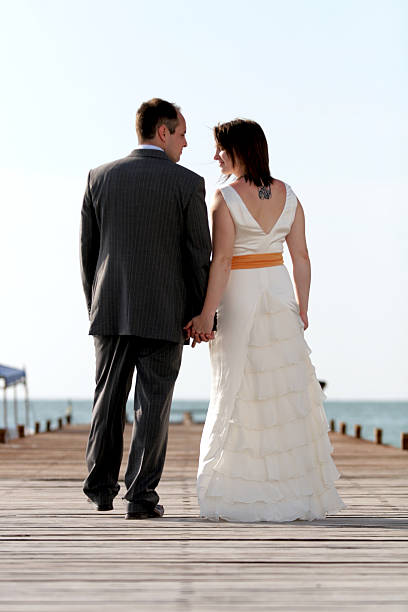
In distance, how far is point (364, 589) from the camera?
8.51 feet

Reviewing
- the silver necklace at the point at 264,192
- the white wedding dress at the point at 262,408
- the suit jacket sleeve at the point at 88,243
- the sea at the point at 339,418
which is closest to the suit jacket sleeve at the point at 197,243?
the white wedding dress at the point at 262,408

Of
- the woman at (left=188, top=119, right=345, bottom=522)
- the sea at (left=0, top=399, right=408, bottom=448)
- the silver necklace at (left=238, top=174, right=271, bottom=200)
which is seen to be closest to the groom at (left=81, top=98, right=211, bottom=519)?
the woman at (left=188, top=119, right=345, bottom=522)

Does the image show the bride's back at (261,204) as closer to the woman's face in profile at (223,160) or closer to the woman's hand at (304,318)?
the woman's face in profile at (223,160)

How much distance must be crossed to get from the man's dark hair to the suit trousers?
901mm

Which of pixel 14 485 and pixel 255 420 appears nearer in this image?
pixel 255 420

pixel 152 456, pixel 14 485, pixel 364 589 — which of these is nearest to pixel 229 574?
pixel 364 589

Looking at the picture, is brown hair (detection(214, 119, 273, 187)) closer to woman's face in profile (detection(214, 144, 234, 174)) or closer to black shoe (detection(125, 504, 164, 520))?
woman's face in profile (detection(214, 144, 234, 174))

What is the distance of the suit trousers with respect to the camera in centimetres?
419

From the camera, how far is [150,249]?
13.7 feet

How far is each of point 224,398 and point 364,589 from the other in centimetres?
174

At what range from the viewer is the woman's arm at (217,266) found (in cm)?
419

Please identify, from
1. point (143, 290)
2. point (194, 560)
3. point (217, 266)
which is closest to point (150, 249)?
point (143, 290)

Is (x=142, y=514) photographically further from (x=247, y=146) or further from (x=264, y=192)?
(x=247, y=146)

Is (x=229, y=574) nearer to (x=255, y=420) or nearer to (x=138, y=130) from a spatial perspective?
(x=255, y=420)
